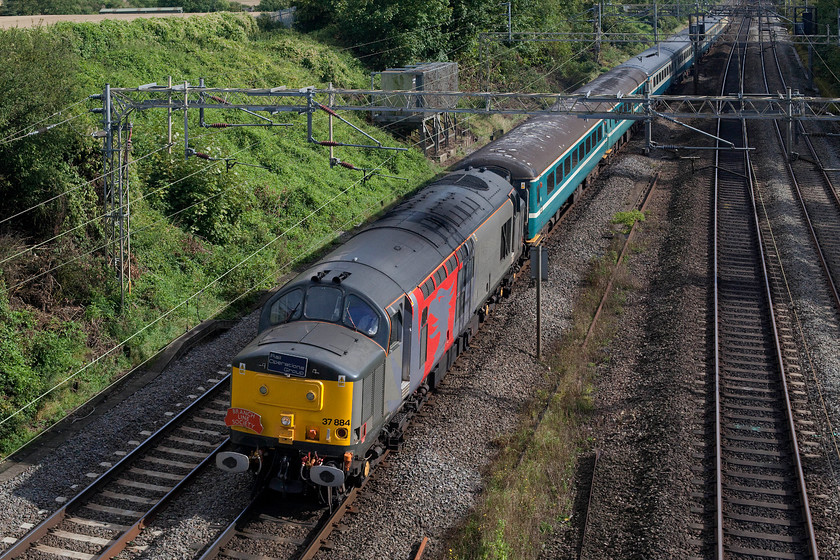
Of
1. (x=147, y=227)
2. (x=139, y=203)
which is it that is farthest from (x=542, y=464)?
(x=139, y=203)

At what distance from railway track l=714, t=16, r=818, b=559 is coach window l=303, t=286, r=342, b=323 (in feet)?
21.5

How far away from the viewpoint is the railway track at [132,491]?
481 inches

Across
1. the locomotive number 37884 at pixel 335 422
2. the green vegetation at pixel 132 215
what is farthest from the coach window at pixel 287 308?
the green vegetation at pixel 132 215

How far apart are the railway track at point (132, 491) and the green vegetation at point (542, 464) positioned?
4.73m

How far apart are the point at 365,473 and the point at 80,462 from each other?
16.9 feet

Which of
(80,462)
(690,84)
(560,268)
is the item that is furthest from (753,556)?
(690,84)

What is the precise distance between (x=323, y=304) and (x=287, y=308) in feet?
2.21

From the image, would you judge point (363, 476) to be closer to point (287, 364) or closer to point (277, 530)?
point (277, 530)

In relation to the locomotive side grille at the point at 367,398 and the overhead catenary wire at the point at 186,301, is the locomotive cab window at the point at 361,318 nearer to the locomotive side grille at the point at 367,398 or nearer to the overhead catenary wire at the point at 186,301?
the locomotive side grille at the point at 367,398

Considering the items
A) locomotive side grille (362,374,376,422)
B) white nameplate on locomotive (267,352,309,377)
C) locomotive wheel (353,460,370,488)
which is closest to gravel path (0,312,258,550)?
locomotive wheel (353,460,370,488)

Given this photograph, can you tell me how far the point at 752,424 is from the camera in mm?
15914

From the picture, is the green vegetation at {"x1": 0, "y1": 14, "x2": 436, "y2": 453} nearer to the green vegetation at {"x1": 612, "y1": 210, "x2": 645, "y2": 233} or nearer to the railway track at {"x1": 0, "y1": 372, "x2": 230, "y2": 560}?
the railway track at {"x1": 0, "y1": 372, "x2": 230, "y2": 560}

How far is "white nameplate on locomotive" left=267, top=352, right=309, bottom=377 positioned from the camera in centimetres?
1223

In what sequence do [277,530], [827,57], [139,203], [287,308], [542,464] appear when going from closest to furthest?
[277,530]
[287,308]
[542,464]
[139,203]
[827,57]
